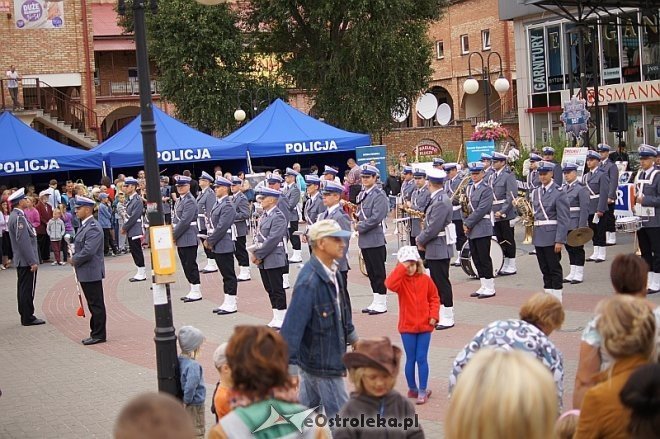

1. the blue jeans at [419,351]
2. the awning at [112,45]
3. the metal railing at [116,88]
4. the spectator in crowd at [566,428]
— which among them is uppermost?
the awning at [112,45]

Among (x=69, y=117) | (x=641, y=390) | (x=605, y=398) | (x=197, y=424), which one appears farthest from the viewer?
(x=69, y=117)

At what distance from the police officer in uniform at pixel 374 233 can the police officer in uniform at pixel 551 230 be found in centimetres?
228

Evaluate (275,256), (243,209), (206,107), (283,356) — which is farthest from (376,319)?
(206,107)

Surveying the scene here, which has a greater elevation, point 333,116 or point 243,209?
point 333,116

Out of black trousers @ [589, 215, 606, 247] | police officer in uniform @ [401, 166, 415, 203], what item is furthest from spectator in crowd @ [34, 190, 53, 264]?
black trousers @ [589, 215, 606, 247]

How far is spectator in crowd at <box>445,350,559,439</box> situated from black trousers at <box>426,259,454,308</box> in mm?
9322

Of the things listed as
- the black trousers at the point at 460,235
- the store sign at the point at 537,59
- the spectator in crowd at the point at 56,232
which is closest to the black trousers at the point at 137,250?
the spectator in crowd at the point at 56,232

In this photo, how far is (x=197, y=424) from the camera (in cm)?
762

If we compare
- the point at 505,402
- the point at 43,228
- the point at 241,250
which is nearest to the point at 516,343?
the point at 505,402

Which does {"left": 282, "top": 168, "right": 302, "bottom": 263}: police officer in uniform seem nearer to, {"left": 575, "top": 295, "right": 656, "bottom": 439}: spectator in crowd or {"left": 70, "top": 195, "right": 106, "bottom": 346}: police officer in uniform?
{"left": 70, "top": 195, "right": 106, "bottom": 346}: police officer in uniform

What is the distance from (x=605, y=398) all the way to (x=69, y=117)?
1559 inches

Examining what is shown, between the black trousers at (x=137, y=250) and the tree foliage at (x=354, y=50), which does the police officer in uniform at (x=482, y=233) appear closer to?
the black trousers at (x=137, y=250)

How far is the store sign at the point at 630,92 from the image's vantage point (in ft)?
111

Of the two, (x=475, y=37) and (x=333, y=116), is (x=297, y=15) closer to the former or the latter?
(x=333, y=116)
